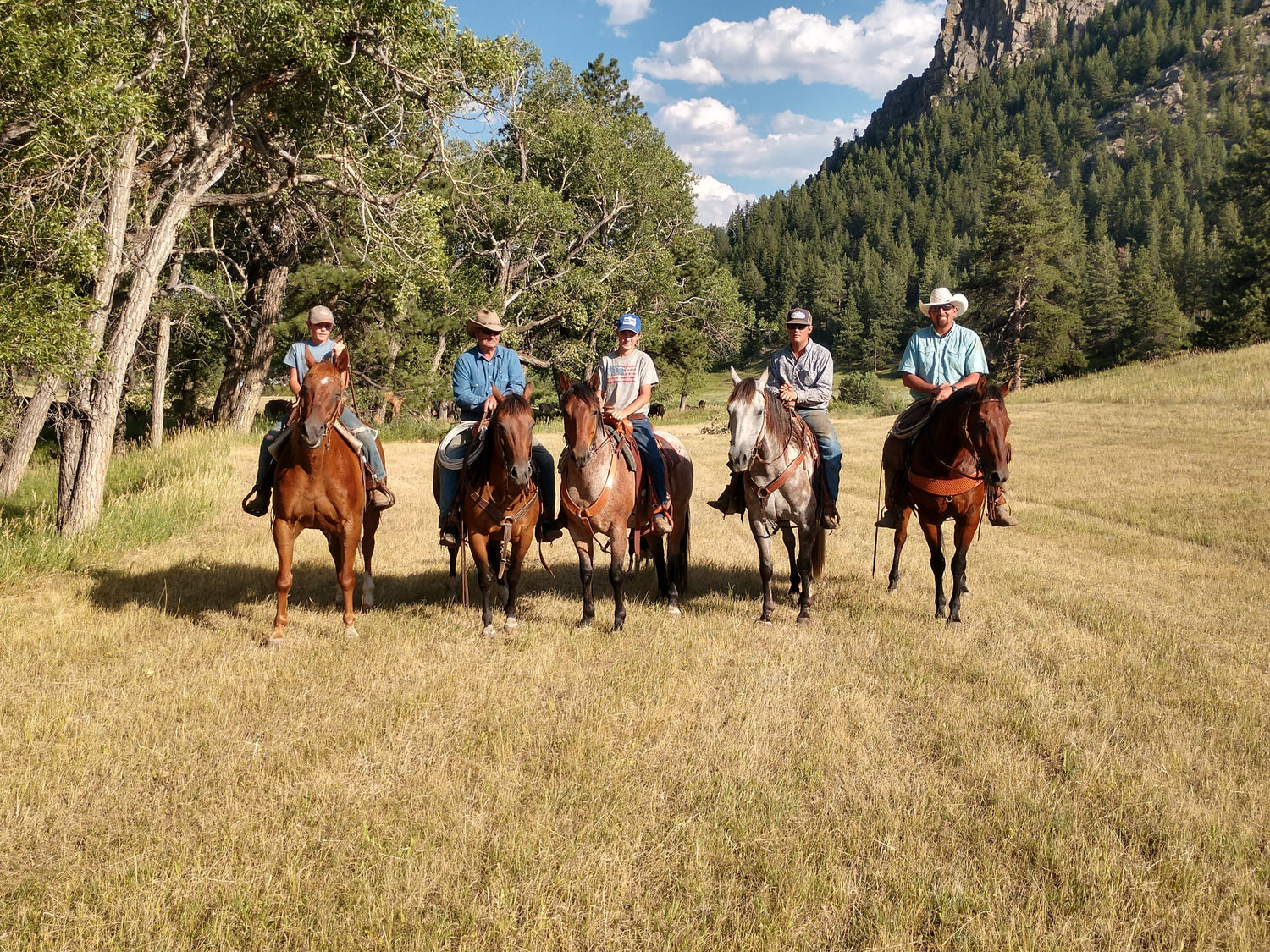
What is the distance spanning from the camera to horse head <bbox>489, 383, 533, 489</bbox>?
6.56 m

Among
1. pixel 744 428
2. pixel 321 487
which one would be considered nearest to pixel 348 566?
pixel 321 487

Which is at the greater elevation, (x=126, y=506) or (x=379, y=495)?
(x=379, y=495)

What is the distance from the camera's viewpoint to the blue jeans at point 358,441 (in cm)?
742

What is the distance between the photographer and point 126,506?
11758mm

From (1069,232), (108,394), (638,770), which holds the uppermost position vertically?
(1069,232)

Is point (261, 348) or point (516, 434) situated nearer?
point (516, 434)

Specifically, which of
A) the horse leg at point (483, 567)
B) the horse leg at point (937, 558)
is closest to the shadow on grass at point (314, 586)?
the horse leg at point (483, 567)

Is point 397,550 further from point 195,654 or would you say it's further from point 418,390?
point 418,390

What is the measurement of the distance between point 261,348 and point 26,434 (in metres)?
10.0

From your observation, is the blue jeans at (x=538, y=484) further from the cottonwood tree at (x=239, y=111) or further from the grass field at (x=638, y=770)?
the cottonwood tree at (x=239, y=111)

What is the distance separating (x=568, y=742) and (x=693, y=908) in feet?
5.81

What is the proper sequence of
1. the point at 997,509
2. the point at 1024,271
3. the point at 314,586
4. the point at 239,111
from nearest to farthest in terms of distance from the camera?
the point at 997,509 → the point at 314,586 → the point at 239,111 → the point at 1024,271

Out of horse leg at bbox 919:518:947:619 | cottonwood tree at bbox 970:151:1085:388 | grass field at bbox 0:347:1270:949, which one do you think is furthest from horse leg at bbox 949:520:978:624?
cottonwood tree at bbox 970:151:1085:388

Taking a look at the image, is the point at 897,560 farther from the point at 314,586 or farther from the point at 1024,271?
the point at 1024,271
